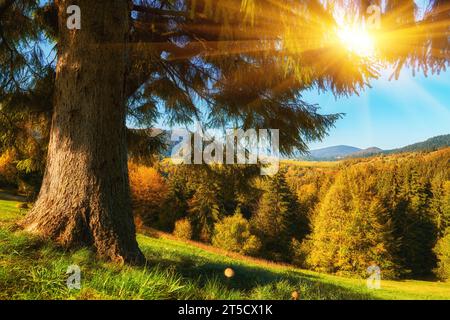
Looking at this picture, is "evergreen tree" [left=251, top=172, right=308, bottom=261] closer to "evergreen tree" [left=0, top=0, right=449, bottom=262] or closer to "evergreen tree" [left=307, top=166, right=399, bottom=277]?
"evergreen tree" [left=307, top=166, right=399, bottom=277]

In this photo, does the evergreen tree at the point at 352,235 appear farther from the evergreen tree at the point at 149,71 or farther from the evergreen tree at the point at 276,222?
the evergreen tree at the point at 149,71

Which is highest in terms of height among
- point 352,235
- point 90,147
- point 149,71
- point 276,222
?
point 149,71

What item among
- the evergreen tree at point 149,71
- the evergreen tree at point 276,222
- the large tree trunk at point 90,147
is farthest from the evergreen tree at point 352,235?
the large tree trunk at point 90,147

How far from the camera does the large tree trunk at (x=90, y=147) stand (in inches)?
151

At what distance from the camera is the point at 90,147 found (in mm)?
3938

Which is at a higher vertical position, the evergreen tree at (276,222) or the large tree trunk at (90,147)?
the large tree trunk at (90,147)

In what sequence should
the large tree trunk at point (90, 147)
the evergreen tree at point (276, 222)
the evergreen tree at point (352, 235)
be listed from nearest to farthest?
the large tree trunk at point (90, 147) → the evergreen tree at point (352, 235) → the evergreen tree at point (276, 222)

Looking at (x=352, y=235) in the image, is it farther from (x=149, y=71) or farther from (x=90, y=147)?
(x=90, y=147)

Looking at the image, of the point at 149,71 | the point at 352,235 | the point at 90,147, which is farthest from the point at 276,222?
the point at 90,147

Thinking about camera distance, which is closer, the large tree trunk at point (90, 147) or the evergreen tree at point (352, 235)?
the large tree trunk at point (90, 147)

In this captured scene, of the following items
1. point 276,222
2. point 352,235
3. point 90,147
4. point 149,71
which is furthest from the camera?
point 276,222

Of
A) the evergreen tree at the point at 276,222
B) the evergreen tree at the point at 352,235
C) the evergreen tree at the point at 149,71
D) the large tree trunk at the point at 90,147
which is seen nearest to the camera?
the evergreen tree at the point at 149,71

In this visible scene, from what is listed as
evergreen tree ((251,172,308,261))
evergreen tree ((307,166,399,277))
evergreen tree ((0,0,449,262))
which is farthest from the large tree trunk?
evergreen tree ((251,172,308,261))

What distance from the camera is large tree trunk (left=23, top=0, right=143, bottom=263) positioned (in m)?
3.85
